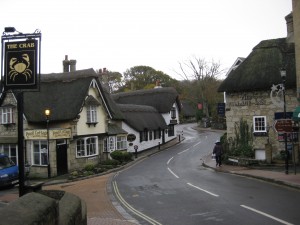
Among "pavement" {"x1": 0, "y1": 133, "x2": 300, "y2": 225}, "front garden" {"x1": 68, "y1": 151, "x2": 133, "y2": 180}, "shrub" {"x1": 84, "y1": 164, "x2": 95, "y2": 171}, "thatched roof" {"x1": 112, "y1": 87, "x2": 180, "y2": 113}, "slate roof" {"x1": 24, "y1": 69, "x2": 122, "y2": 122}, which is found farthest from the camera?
"thatched roof" {"x1": 112, "y1": 87, "x2": 180, "y2": 113}

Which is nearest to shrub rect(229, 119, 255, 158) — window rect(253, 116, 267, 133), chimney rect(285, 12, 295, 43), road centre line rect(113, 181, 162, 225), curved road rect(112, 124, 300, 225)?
window rect(253, 116, 267, 133)

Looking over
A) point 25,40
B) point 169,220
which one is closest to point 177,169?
point 169,220

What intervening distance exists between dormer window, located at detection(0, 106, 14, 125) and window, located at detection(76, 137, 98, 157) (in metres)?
5.81

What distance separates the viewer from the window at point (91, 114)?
33531 millimetres

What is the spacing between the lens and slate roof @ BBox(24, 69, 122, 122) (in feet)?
104

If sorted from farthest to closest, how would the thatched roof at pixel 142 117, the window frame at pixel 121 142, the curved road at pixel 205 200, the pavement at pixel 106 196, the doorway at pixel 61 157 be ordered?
the thatched roof at pixel 142 117, the window frame at pixel 121 142, the doorway at pixel 61 157, the pavement at pixel 106 196, the curved road at pixel 205 200

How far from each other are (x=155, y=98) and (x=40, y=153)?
3050cm

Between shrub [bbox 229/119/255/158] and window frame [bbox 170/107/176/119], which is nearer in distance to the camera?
shrub [bbox 229/119/255/158]

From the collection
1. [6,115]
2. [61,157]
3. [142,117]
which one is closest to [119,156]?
[61,157]

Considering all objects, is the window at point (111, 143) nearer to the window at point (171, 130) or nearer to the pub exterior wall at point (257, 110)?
the pub exterior wall at point (257, 110)

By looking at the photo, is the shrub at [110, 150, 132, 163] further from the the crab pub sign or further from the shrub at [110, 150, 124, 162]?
the the crab pub sign

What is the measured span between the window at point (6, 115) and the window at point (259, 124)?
64.2ft

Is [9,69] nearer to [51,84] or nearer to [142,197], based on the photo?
[142,197]

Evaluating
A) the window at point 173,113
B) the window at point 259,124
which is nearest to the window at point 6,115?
the window at point 259,124
